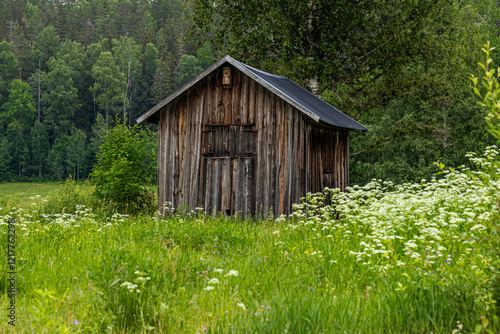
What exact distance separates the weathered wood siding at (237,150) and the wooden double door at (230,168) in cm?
3

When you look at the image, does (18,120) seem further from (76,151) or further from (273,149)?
(273,149)

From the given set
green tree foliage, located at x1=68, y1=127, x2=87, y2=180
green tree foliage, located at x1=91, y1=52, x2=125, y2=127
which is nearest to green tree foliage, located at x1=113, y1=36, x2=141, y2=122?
green tree foliage, located at x1=91, y1=52, x2=125, y2=127

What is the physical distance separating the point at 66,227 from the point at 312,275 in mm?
4807

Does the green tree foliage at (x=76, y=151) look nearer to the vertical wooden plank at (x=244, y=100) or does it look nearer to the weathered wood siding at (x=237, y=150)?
the weathered wood siding at (x=237, y=150)

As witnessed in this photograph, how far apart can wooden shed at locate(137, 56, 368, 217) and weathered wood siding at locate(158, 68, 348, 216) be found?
0.03 m

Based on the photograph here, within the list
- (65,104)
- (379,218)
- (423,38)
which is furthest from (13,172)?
(379,218)

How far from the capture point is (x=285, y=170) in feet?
42.2

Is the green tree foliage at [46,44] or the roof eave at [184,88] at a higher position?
the green tree foliage at [46,44]

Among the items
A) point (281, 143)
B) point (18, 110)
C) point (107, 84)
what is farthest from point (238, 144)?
point (18, 110)

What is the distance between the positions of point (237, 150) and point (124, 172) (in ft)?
13.7

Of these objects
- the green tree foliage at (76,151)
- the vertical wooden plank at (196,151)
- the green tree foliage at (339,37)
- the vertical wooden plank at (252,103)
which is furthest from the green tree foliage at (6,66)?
the vertical wooden plank at (252,103)

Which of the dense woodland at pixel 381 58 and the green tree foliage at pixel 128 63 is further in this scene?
the green tree foliage at pixel 128 63

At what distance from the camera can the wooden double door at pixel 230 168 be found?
13133 millimetres

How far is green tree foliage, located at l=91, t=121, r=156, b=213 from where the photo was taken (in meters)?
15.0
